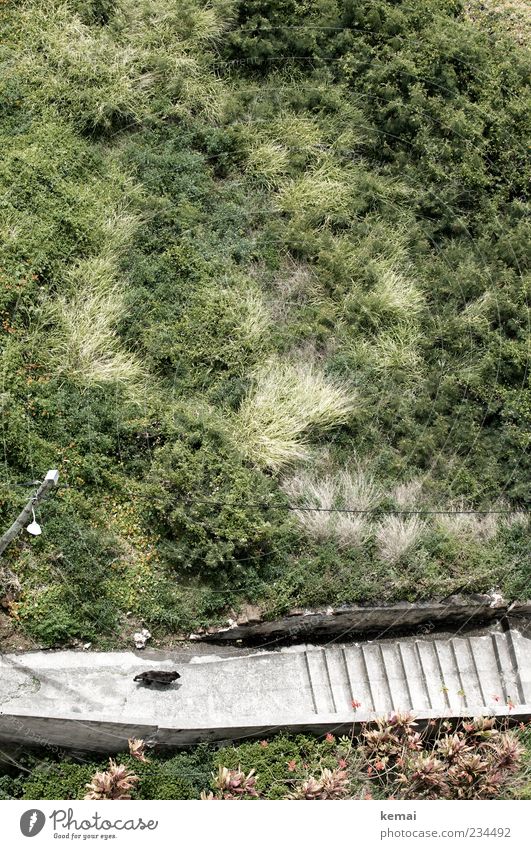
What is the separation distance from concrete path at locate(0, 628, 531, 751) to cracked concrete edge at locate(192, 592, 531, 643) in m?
0.18

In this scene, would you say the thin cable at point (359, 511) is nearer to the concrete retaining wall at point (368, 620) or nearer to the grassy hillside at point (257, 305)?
the grassy hillside at point (257, 305)

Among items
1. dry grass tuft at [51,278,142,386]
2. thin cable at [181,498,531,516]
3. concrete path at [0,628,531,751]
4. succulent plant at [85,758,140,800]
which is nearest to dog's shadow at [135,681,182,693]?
concrete path at [0,628,531,751]

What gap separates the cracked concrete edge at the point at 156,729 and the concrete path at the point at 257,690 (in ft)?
0.04

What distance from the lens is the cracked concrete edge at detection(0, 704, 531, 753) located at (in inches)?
333

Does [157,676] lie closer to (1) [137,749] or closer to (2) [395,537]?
(1) [137,749]

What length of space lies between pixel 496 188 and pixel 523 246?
0.98 m

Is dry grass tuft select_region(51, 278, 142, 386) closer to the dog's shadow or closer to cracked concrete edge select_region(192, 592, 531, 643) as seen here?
cracked concrete edge select_region(192, 592, 531, 643)

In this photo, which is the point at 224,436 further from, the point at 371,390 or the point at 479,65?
the point at 479,65

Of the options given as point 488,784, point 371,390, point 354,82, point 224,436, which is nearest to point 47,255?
point 224,436

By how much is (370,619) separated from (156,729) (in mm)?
2550

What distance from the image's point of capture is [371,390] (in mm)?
10391

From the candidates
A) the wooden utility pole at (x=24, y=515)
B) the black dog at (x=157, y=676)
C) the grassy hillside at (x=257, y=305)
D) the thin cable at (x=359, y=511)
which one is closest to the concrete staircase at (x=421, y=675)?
the grassy hillside at (x=257, y=305)

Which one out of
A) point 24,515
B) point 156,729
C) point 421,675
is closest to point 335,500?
point 421,675

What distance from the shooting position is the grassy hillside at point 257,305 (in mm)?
9336
